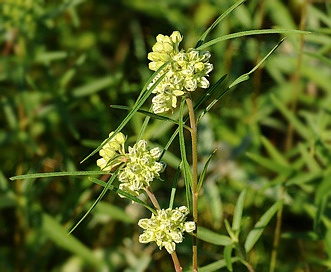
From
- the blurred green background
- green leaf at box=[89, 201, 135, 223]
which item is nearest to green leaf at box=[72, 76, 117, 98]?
the blurred green background

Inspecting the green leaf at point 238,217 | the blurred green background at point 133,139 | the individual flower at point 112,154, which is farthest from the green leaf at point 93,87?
the individual flower at point 112,154

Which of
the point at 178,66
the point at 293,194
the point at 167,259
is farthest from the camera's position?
the point at 167,259

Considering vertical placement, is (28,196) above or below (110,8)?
below

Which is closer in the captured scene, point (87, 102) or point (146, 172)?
point (146, 172)

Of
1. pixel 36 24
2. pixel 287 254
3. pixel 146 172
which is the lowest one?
pixel 287 254

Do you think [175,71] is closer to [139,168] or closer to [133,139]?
[139,168]

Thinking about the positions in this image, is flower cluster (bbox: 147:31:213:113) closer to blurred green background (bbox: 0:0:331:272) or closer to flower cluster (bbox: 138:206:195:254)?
flower cluster (bbox: 138:206:195:254)

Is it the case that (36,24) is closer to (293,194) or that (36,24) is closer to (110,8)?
(110,8)

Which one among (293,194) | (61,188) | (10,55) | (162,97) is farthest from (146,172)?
(10,55)

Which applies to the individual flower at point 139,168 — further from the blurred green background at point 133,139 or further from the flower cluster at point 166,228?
the blurred green background at point 133,139
